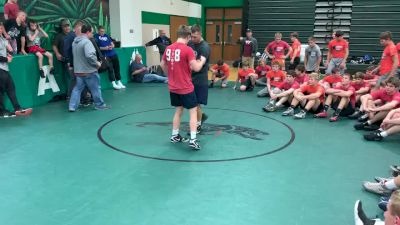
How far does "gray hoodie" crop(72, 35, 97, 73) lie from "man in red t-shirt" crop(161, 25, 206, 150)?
264cm

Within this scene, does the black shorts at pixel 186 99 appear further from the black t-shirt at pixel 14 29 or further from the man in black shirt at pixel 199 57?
the black t-shirt at pixel 14 29

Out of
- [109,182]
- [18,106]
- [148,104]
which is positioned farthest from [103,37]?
[109,182]

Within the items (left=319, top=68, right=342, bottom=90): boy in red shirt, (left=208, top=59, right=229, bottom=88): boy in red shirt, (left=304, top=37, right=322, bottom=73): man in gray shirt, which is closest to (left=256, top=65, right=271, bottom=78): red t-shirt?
(left=208, top=59, right=229, bottom=88): boy in red shirt

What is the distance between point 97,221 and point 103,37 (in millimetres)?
7184

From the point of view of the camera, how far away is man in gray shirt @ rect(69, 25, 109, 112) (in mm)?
6549

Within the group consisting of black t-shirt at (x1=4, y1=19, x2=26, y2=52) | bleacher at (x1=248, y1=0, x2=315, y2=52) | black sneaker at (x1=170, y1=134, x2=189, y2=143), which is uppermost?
bleacher at (x1=248, y1=0, x2=315, y2=52)

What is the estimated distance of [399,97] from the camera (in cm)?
537

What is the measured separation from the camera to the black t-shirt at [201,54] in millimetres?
4777

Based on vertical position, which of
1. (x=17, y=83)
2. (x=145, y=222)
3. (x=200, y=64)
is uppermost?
(x=200, y=64)

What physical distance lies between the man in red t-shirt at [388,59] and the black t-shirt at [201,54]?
3.90 meters

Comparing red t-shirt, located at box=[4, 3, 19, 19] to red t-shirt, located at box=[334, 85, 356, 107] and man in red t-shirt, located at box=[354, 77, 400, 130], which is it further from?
man in red t-shirt, located at box=[354, 77, 400, 130]

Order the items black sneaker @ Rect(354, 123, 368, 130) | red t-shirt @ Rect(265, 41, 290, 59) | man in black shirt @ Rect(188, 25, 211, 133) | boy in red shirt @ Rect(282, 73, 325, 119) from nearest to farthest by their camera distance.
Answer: man in black shirt @ Rect(188, 25, 211, 133) < black sneaker @ Rect(354, 123, 368, 130) < boy in red shirt @ Rect(282, 73, 325, 119) < red t-shirt @ Rect(265, 41, 290, 59)

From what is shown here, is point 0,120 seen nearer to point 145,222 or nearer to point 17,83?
point 17,83

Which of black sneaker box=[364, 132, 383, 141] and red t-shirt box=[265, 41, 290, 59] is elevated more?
red t-shirt box=[265, 41, 290, 59]
